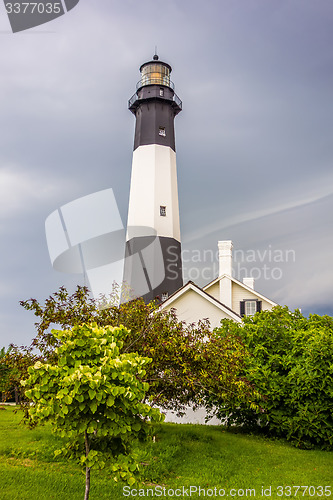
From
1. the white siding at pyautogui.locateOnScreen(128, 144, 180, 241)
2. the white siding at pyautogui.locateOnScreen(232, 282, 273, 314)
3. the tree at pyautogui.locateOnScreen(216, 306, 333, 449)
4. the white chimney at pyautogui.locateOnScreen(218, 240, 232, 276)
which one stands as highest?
the white siding at pyautogui.locateOnScreen(128, 144, 180, 241)

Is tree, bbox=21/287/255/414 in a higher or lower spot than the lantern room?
lower

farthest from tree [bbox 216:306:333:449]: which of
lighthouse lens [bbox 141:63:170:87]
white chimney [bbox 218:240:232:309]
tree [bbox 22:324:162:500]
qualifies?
lighthouse lens [bbox 141:63:170:87]

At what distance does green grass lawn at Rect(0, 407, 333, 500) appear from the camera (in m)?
10.1

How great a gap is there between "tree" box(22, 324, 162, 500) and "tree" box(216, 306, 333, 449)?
27.7ft

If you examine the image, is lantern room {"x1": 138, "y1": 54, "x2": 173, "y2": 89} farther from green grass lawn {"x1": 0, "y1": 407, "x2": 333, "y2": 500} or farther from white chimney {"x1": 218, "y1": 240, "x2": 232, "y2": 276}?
green grass lawn {"x1": 0, "y1": 407, "x2": 333, "y2": 500}

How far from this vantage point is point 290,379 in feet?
54.4

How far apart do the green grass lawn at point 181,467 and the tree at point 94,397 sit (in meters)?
2.76

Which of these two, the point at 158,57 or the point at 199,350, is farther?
the point at 158,57

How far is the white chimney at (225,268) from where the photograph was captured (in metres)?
26.3

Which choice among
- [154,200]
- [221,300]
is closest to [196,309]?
[221,300]

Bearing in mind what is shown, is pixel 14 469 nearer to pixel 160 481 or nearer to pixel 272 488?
pixel 160 481

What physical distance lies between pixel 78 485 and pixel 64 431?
12.8ft

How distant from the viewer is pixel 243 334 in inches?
739

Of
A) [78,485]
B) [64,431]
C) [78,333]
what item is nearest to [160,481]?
[78,485]
